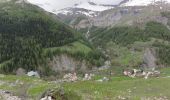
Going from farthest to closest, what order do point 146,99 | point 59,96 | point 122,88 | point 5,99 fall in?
point 122,88 → point 5,99 → point 146,99 → point 59,96

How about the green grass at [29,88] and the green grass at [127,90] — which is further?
the green grass at [29,88]

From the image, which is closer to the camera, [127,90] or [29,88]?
[127,90]

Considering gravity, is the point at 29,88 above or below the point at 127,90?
below

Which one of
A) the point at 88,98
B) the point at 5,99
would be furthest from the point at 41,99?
the point at 5,99

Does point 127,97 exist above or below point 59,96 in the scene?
below

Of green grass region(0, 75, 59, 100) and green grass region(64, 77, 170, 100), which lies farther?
green grass region(0, 75, 59, 100)

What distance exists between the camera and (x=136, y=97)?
64.3 m

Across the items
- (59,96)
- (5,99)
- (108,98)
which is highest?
(59,96)

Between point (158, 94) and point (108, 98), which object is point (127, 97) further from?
point (158, 94)

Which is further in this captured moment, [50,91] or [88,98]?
[88,98]

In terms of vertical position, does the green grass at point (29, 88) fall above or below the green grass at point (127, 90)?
below

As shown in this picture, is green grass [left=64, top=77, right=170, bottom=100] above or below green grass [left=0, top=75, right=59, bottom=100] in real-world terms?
above

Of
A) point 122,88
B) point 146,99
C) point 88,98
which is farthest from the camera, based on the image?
point 122,88

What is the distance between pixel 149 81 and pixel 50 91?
3744 cm
